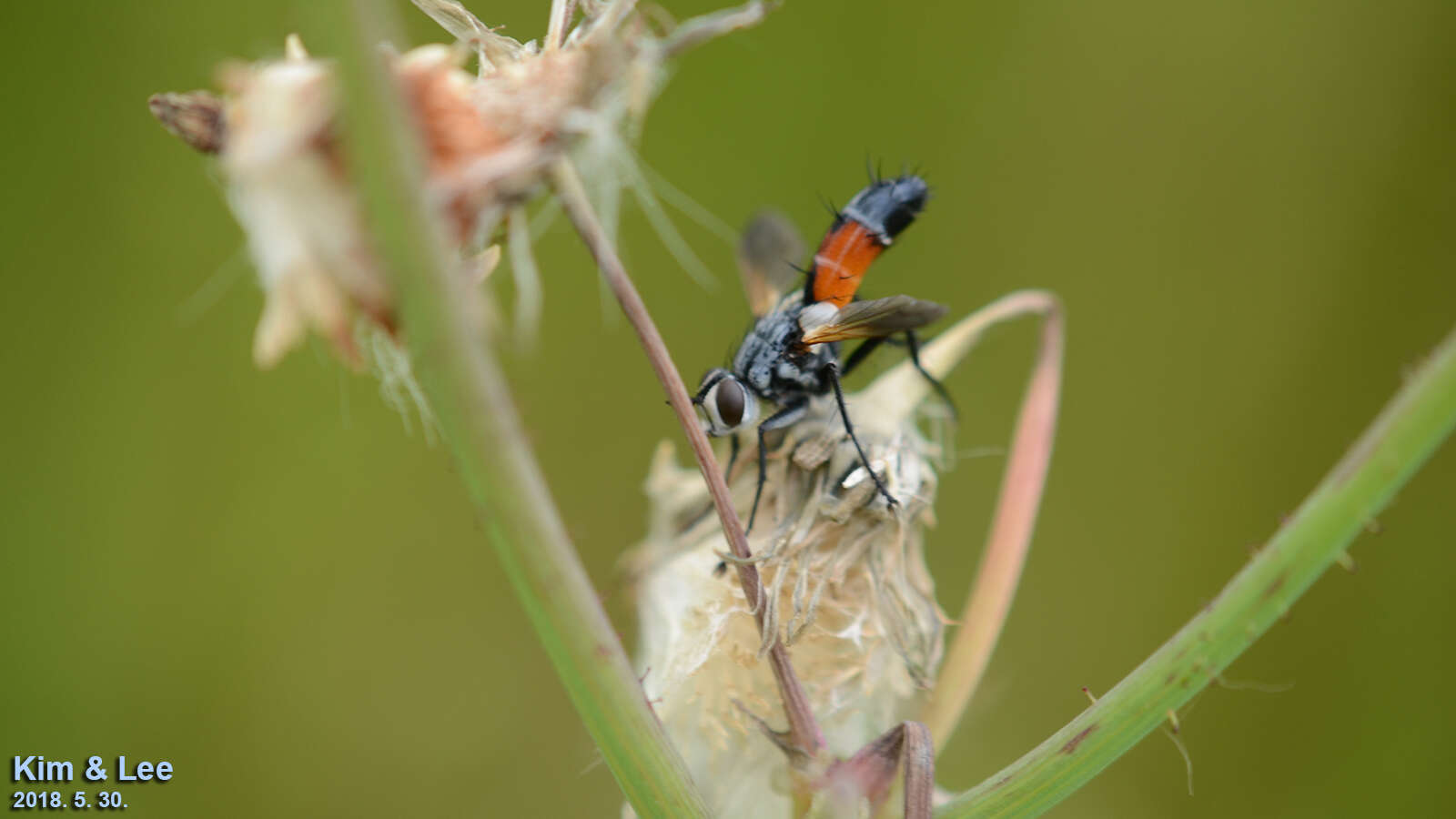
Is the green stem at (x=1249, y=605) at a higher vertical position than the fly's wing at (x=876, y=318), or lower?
lower

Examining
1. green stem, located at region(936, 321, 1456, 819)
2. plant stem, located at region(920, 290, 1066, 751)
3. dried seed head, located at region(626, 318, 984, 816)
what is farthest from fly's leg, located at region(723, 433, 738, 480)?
green stem, located at region(936, 321, 1456, 819)

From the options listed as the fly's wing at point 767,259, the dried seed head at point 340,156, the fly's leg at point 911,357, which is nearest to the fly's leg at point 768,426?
the fly's leg at point 911,357

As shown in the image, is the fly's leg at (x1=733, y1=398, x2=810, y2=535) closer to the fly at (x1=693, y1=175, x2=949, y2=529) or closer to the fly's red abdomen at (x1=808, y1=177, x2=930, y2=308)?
the fly at (x1=693, y1=175, x2=949, y2=529)

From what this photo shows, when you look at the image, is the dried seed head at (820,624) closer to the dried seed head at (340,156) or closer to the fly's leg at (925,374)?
the fly's leg at (925,374)

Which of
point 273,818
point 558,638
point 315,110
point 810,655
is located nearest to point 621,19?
point 315,110

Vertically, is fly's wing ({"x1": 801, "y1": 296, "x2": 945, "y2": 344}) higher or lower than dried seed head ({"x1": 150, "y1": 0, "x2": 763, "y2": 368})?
higher

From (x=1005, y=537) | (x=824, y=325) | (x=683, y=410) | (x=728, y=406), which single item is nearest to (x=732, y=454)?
(x=728, y=406)
